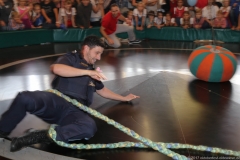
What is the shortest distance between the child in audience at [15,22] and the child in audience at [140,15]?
3.50 m

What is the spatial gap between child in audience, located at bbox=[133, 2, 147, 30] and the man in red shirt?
44.6 inches

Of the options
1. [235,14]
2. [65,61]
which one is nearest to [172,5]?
[235,14]

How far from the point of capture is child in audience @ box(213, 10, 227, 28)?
9.93 metres

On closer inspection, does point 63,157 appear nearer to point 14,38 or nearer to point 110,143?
point 110,143

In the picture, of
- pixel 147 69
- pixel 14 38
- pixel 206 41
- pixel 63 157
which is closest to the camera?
pixel 63 157

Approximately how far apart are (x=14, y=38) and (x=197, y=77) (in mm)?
5368

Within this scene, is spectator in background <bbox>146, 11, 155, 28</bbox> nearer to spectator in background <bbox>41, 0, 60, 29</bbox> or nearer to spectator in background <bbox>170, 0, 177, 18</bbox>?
spectator in background <bbox>170, 0, 177, 18</bbox>

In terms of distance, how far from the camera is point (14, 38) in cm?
876

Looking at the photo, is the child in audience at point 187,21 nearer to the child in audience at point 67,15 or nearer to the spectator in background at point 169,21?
the spectator in background at point 169,21

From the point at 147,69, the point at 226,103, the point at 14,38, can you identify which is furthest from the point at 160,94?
the point at 14,38

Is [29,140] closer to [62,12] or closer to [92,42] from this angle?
[92,42]

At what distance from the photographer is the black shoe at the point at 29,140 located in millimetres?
2777

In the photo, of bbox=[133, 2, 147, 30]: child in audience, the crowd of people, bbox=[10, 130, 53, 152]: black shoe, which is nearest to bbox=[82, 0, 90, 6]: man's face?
the crowd of people

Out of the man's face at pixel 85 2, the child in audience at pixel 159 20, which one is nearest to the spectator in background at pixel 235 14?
the child in audience at pixel 159 20
